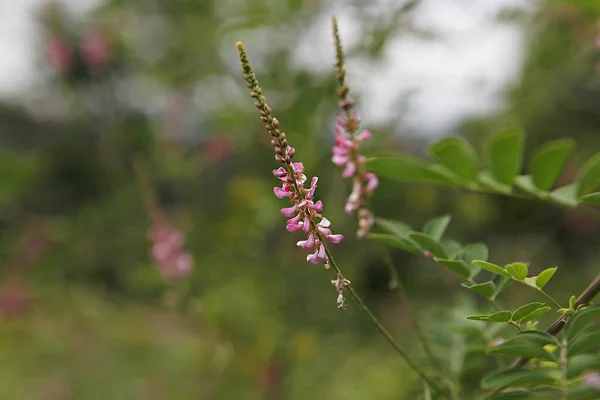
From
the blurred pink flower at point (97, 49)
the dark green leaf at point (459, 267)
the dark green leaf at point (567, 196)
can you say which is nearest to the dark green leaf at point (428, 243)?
the dark green leaf at point (459, 267)

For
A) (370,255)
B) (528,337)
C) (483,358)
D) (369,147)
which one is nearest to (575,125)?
(370,255)

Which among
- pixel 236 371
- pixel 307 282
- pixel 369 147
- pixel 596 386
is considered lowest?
pixel 596 386

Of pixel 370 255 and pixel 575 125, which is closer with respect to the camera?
pixel 370 255

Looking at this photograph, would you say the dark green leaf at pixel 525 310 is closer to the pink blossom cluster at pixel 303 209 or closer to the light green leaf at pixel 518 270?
the light green leaf at pixel 518 270

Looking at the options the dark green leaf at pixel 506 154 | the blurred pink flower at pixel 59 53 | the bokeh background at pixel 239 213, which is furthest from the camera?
the blurred pink flower at pixel 59 53

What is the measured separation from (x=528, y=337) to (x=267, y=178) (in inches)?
64.9

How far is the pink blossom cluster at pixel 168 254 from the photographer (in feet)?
5.45

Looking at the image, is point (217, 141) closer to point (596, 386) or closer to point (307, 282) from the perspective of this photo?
point (307, 282)

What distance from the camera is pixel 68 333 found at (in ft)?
13.1

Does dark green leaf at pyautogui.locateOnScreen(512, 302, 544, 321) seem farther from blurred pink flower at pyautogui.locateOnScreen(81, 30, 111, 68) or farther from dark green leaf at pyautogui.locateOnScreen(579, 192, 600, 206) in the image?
blurred pink flower at pyautogui.locateOnScreen(81, 30, 111, 68)

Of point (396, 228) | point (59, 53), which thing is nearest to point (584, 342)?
point (396, 228)

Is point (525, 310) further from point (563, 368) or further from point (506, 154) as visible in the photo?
point (506, 154)

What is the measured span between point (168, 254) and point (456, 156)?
1.24 meters

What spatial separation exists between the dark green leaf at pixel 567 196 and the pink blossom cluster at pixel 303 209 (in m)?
0.24
